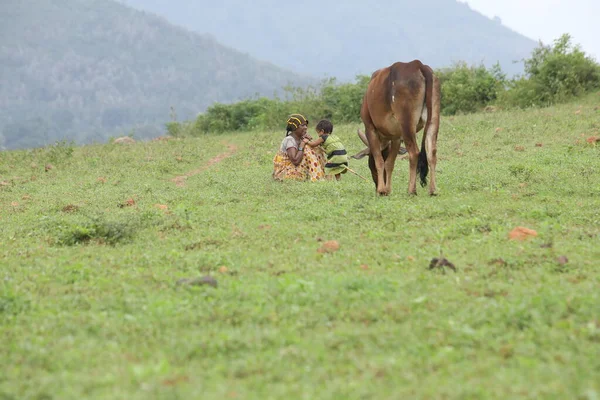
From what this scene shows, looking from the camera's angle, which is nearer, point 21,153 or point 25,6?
point 21,153

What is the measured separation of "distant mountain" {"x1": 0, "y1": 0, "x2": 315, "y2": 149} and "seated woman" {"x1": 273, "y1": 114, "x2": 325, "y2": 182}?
98.5 metres

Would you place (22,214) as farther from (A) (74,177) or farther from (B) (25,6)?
(B) (25,6)

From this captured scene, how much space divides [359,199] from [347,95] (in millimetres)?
23589

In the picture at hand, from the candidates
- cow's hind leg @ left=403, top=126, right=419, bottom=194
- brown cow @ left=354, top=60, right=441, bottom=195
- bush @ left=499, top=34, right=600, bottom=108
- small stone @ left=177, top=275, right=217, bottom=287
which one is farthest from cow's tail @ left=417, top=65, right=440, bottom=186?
bush @ left=499, top=34, right=600, bottom=108

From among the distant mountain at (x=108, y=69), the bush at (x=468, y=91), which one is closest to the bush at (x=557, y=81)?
the bush at (x=468, y=91)

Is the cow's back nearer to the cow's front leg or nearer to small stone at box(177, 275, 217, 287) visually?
the cow's front leg

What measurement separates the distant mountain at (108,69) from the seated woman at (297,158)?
98.5 metres

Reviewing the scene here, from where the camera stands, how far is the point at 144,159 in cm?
1983

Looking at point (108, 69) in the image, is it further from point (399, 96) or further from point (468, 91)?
point (399, 96)

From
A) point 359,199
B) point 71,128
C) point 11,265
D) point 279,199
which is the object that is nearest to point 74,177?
point 279,199

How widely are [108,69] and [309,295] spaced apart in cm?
13284

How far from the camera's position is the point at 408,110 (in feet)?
33.7

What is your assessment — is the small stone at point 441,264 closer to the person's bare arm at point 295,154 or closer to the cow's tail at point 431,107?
the cow's tail at point 431,107

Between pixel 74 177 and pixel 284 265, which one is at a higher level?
pixel 284 265
